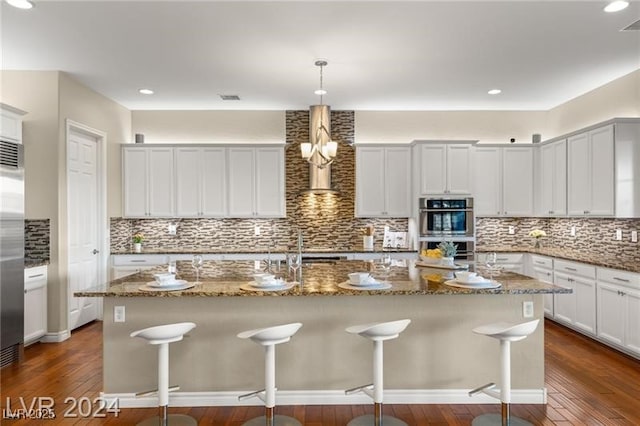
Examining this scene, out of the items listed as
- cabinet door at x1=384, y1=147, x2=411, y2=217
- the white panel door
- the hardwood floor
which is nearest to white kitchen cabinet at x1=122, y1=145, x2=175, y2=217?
the white panel door

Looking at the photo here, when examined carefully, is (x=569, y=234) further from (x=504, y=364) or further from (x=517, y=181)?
(x=504, y=364)

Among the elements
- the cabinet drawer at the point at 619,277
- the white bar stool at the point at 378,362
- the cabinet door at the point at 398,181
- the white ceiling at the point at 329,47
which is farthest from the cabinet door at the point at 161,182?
the cabinet drawer at the point at 619,277

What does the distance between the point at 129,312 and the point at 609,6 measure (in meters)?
4.54

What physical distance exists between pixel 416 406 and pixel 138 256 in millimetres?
4546

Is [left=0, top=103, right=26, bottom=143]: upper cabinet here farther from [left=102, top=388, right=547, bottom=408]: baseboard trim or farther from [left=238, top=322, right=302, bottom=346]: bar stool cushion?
[left=238, top=322, right=302, bottom=346]: bar stool cushion

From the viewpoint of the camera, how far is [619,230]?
5.20m

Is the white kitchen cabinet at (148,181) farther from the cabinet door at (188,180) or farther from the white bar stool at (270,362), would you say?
the white bar stool at (270,362)

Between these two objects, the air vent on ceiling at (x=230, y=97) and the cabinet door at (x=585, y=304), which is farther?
the air vent on ceiling at (x=230, y=97)

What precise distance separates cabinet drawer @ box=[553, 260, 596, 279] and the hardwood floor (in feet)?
2.62

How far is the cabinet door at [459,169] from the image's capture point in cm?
632

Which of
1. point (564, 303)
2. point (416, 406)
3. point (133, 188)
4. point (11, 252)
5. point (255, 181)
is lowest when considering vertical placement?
point (416, 406)

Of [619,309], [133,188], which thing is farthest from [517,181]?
[133,188]

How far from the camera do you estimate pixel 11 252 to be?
420 centimetres

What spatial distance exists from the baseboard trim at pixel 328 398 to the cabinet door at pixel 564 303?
2247mm
